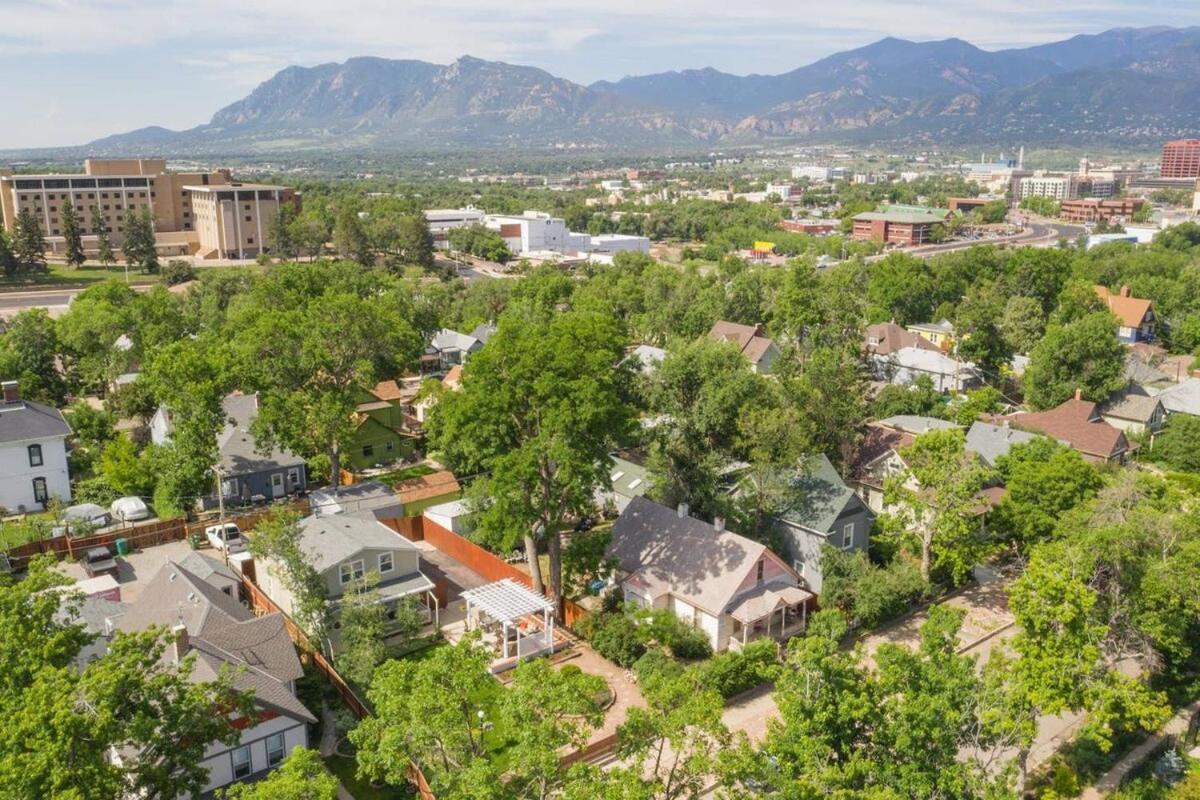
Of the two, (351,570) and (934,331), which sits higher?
(934,331)

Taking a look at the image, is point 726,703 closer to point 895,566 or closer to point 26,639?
point 895,566

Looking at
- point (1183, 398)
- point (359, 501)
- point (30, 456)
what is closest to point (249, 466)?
point (359, 501)

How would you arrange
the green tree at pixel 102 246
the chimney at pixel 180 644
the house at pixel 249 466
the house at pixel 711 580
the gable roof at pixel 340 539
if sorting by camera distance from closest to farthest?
the chimney at pixel 180 644 → the house at pixel 711 580 → the gable roof at pixel 340 539 → the house at pixel 249 466 → the green tree at pixel 102 246

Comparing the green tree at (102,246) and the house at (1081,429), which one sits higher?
the green tree at (102,246)

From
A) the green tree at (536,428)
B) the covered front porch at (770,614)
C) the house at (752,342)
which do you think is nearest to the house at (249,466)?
the green tree at (536,428)

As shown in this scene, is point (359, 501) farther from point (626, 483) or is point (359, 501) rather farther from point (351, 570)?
point (626, 483)

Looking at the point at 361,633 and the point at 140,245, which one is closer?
the point at 361,633

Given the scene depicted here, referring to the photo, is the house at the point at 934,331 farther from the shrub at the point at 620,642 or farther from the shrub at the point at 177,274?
the shrub at the point at 177,274

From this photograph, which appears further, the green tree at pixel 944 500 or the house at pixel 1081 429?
the house at pixel 1081 429
